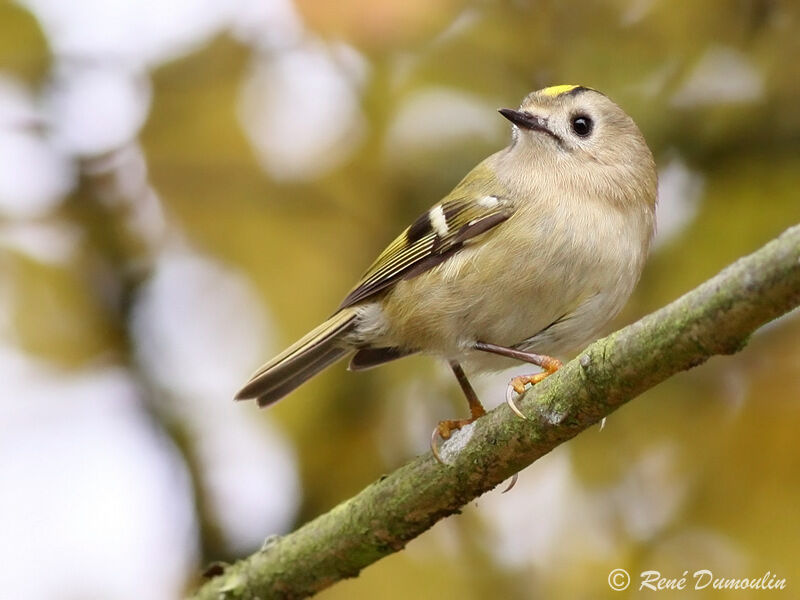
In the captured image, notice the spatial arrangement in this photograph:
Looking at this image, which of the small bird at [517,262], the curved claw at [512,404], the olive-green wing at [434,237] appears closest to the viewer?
the curved claw at [512,404]

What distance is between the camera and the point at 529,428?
5.36ft

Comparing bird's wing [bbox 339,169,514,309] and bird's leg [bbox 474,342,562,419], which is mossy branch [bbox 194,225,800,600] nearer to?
bird's leg [bbox 474,342,562,419]

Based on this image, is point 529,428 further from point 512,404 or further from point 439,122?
point 439,122

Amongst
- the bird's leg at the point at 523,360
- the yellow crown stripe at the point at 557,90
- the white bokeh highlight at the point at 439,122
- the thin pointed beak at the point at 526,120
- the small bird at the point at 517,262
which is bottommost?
the bird's leg at the point at 523,360

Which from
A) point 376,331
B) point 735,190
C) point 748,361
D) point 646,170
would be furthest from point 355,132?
point 748,361

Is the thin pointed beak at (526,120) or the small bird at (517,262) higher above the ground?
the thin pointed beak at (526,120)

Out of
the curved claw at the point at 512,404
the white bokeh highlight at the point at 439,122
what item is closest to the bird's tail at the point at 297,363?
the white bokeh highlight at the point at 439,122

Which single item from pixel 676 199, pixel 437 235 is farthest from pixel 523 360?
pixel 676 199

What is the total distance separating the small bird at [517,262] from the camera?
2.18 m

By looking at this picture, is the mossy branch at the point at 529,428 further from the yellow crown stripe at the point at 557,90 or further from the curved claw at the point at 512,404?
the yellow crown stripe at the point at 557,90

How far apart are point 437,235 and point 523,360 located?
438mm

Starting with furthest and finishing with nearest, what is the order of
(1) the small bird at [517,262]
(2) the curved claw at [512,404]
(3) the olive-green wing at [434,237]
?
(3) the olive-green wing at [434,237], (1) the small bird at [517,262], (2) the curved claw at [512,404]

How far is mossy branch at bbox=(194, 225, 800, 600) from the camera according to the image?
1226 mm

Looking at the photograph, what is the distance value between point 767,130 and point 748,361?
0.58m
